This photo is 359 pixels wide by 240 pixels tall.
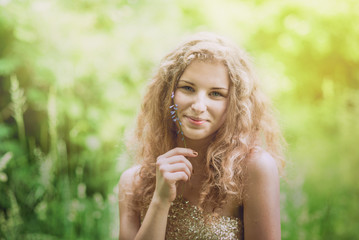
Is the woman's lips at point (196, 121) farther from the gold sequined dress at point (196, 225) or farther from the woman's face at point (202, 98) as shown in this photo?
the gold sequined dress at point (196, 225)

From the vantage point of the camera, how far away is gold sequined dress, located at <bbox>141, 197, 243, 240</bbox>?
4.00 feet

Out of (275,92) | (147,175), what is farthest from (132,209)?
(275,92)

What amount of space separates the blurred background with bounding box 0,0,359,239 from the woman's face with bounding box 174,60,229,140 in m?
1.39

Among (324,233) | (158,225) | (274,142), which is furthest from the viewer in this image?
(324,233)

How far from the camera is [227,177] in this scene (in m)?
1.19

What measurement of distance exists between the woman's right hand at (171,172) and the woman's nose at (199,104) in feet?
0.43

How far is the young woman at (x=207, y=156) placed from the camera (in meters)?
1.14

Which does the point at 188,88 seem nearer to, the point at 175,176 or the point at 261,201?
the point at 175,176

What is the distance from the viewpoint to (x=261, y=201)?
1169mm

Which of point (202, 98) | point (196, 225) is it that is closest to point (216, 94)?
point (202, 98)

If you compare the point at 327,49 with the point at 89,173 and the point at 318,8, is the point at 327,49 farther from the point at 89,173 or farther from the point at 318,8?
the point at 89,173

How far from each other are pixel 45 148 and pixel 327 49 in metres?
2.41

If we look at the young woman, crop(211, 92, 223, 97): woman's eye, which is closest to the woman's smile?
the young woman

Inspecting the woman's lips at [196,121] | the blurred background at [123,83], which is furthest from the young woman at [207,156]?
the blurred background at [123,83]
